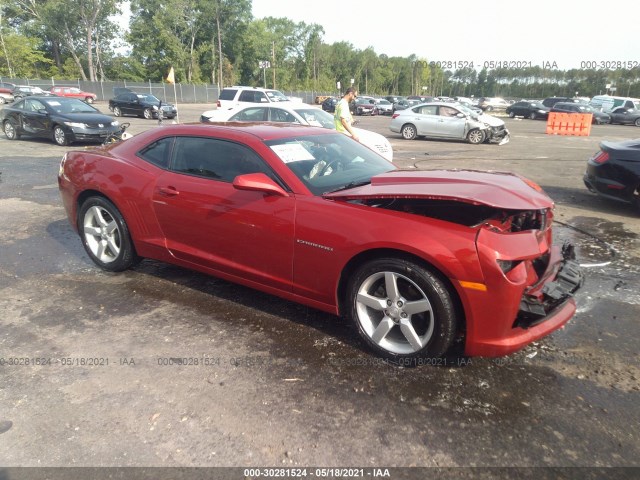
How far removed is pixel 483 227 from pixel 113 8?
6974 cm

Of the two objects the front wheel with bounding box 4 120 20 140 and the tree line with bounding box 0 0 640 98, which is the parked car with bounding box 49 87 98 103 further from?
the front wheel with bounding box 4 120 20 140

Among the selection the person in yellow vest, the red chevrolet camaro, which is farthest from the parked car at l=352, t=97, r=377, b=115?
the red chevrolet camaro

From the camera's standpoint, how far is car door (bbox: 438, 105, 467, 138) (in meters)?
17.6

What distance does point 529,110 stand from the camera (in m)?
36.9

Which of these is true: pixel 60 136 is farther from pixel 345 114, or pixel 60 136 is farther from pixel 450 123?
pixel 450 123

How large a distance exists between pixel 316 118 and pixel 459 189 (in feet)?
28.2

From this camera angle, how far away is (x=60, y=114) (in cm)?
1414

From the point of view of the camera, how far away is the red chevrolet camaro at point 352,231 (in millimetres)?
2691

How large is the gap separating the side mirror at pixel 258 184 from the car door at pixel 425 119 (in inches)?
636

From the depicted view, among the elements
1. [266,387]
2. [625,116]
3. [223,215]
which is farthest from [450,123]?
[625,116]

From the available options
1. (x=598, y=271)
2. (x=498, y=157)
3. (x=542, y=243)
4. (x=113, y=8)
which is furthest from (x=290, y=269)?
(x=113, y=8)

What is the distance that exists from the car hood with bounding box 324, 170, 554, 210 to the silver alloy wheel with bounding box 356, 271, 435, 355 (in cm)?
55

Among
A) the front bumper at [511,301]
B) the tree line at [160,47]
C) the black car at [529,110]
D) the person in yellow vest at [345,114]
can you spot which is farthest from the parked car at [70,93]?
the front bumper at [511,301]

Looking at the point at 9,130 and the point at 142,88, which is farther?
the point at 142,88
